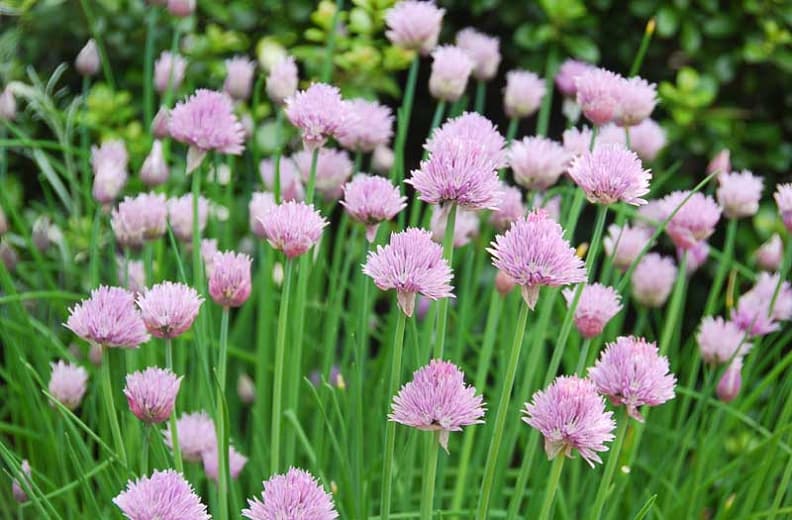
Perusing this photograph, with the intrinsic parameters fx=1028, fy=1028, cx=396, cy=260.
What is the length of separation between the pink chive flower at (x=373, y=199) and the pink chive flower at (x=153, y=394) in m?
0.28

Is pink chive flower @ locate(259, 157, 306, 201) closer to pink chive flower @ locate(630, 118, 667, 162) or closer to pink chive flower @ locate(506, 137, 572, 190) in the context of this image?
pink chive flower @ locate(506, 137, 572, 190)

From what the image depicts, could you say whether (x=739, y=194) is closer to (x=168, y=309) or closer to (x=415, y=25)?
(x=415, y=25)

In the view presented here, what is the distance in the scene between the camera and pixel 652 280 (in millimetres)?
1805

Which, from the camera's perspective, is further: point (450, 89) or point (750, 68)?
point (750, 68)

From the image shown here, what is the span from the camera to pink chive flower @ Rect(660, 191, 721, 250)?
152 centimetres

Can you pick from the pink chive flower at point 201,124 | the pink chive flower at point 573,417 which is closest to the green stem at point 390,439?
the pink chive flower at point 573,417

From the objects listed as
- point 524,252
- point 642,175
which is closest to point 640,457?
point 642,175

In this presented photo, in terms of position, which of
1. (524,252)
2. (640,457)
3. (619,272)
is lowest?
(640,457)

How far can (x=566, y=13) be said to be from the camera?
2.70m

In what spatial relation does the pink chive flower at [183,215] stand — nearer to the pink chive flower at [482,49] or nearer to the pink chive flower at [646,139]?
the pink chive flower at [482,49]

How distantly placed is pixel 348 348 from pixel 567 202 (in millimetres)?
467

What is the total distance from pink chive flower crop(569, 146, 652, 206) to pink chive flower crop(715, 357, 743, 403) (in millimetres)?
589

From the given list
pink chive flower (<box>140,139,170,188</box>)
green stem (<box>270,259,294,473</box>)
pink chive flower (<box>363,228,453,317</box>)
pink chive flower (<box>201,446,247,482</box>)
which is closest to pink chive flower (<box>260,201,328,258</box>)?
green stem (<box>270,259,294,473</box>)

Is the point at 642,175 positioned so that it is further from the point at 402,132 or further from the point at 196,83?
the point at 196,83
